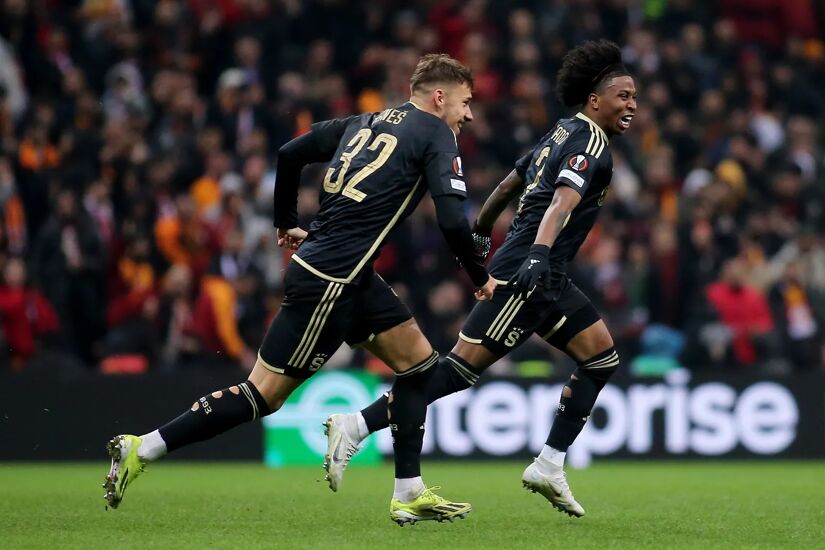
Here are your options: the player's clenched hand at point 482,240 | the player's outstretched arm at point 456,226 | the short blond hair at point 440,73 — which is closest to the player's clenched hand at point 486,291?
the player's outstretched arm at point 456,226

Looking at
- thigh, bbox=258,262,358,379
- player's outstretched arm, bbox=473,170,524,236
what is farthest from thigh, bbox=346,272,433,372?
player's outstretched arm, bbox=473,170,524,236

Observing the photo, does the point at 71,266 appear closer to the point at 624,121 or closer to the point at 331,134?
the point at 331,134

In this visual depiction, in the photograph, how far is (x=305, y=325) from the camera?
6.96 m

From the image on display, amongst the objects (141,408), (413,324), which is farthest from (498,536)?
(141,408)

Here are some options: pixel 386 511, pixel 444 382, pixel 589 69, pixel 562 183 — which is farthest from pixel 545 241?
pixel 386 511

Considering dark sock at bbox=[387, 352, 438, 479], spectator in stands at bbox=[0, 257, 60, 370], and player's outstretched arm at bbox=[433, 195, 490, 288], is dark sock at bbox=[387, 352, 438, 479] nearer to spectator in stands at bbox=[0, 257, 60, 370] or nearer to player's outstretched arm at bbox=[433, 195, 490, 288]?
player's outstretched arm at bbox=[433, 195, 490, 288]

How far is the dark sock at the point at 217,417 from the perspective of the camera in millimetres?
7004

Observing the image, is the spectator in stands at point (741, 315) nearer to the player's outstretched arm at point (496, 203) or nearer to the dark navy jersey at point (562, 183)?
the player's outstretched arm at point (496, 203)

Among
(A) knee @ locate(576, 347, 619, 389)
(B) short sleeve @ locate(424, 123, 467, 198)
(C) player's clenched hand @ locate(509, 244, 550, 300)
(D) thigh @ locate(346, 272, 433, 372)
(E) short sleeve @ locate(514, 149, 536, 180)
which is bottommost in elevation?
(A) knee @ locate(576, 347, 619, 389)

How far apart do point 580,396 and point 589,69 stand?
1783 mm

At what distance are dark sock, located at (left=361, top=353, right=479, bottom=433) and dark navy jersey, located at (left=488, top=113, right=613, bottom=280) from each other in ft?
1.76

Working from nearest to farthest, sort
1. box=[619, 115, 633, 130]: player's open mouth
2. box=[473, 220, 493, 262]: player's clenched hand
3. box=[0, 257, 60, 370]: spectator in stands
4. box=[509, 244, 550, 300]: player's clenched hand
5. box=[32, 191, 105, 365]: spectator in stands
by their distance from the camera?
box=[509, 244, 550, 300]: player's clenched hand → box=[619, 115, 633, 130]: player's open mouth → box=[473, 220, 493, 262]: player's clenched hand → box=[0, 257, 60, 370]: spectator in stands → box=[32, 191, 105, 365]: spectator in stands

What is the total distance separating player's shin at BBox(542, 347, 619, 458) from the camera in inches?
312

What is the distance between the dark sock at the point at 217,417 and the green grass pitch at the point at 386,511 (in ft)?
1.47
